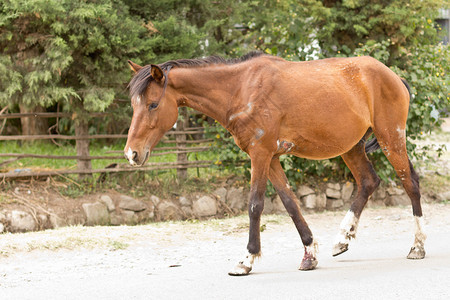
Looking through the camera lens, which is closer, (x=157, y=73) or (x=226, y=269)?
(x=157, y=73)

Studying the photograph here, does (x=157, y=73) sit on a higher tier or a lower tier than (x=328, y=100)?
higher

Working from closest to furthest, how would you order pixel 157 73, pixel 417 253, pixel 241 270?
pixel 157 73 < pixel 241 270 < pixel 417 253

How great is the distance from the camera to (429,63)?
9547 mm

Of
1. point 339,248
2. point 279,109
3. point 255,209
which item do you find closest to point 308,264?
point 339,248

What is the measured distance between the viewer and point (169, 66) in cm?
541

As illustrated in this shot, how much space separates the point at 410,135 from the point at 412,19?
1951 mm

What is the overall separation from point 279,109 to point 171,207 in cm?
410

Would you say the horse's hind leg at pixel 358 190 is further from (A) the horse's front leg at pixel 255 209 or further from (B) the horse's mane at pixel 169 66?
(B) the horse's mane at pixel 169 66

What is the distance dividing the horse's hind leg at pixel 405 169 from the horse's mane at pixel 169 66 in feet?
5.22

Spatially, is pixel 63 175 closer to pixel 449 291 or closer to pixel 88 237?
pixel 88 237

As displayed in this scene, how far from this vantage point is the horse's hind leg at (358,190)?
5.96 meters

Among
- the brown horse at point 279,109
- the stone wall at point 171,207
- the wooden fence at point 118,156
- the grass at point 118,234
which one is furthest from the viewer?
the wooden fence at point 118,156

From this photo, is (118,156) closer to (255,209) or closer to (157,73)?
(157,73)

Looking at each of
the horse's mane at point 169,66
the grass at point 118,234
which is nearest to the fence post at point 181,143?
the grass at point 118,234
